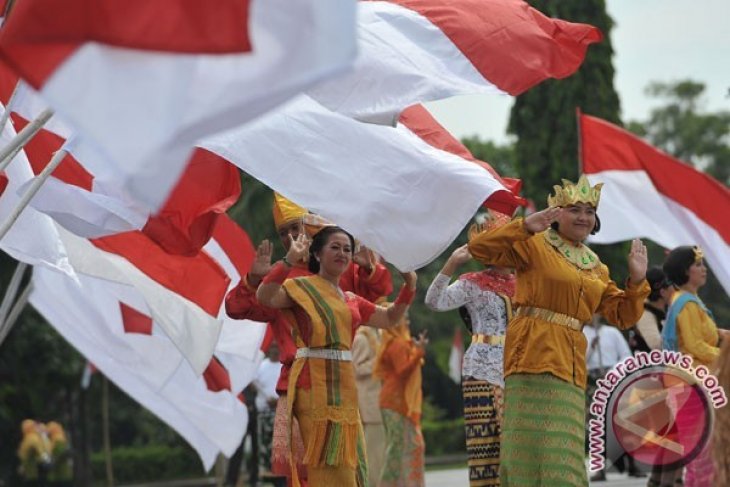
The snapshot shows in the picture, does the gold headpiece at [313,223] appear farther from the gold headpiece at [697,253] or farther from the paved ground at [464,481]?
the paved ground at [464,481]

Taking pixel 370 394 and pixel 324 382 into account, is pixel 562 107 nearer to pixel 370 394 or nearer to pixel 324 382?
pixel 370 394

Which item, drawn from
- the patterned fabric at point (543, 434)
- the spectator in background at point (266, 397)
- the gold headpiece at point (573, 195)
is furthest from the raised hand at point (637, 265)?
the spectator in background at point (266, 397)

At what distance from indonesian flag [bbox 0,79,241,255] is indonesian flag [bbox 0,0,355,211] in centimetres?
335

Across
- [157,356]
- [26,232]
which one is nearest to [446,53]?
[26,232]

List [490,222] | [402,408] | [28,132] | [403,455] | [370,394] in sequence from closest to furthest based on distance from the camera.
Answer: [28,132] → [490,222] → [403,455] → [402,408] → [370,394]

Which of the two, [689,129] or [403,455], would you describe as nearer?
[403,455]

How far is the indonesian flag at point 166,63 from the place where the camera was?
4.77m

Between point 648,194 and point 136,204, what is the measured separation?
5510 millimetres

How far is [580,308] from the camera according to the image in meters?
9.06

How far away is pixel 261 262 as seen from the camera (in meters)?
8.60

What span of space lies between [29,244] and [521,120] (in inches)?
857

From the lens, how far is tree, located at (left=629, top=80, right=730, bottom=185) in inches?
3108

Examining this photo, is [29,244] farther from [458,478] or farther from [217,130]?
[458,478]

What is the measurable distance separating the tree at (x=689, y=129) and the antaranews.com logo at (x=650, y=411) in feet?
219
